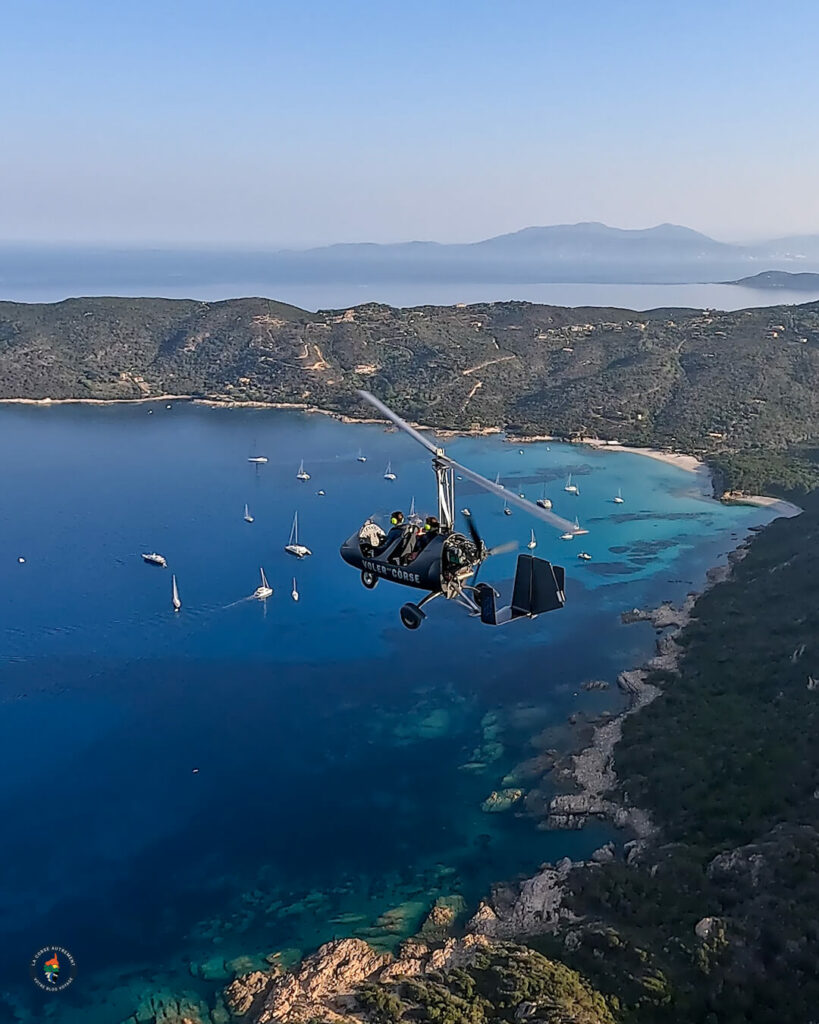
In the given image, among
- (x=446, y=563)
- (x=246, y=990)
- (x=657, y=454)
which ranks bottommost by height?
(x=246, y=990)

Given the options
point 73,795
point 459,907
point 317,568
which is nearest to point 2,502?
point 317,568

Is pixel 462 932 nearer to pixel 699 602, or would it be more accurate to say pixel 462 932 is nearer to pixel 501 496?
pixel 501 496

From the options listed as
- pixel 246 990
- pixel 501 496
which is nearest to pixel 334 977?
pixel 246 990

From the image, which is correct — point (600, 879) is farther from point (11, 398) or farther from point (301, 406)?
point (11, 398)

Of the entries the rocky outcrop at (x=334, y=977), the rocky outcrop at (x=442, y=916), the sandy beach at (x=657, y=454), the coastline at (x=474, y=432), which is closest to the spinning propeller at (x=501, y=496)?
the rocky outcrop at (x=334, y=977)

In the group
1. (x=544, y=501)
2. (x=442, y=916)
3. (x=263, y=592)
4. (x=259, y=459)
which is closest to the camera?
(x=442, y=916)

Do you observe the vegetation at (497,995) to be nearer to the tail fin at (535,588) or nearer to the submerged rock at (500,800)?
the submerged rock at (500,800)
